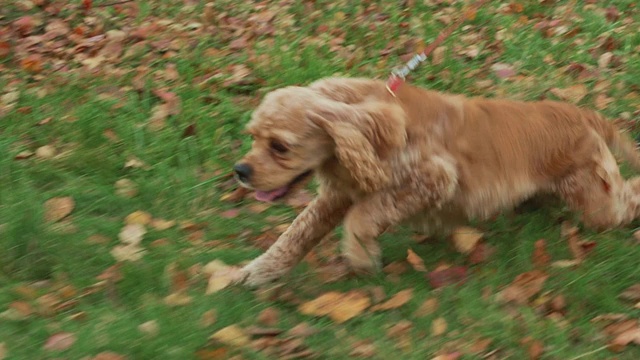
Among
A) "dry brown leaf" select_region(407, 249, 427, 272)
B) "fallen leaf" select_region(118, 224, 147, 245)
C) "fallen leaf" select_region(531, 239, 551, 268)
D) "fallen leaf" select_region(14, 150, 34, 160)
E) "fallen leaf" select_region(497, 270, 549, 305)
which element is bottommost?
"fallen leaf" select_region(531, 239, 551, 268)

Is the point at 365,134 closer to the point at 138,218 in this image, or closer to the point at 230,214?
the point at 230,214

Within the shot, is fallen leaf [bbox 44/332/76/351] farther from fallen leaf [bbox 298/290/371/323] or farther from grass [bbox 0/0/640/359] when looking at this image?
fallen leaf [bbox 298/290/371/323]

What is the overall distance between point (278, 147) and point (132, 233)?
4.23ft

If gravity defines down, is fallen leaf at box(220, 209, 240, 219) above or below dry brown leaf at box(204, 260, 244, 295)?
below

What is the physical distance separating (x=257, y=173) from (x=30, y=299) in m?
1.27

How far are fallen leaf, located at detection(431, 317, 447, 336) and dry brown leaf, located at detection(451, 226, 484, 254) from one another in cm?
68

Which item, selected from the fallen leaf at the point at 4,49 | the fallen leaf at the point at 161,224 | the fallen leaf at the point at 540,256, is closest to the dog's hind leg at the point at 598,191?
the fallen leaf at the point at 540,256

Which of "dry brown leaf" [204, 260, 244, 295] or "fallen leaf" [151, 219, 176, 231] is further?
"fallen leaf" [151, 219, 176, 231]

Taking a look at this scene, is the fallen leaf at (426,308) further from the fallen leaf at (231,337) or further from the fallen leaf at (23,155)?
the fallen leaf at (23,155)

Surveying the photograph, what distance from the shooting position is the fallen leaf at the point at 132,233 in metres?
3.99

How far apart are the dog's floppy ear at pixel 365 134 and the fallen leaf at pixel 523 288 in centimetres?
79

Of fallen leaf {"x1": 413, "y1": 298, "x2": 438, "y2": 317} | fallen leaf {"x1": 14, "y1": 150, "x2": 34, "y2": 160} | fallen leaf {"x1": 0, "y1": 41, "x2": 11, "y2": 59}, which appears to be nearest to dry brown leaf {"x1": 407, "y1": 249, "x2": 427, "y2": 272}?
fallen leaf {"x1": 413, "y1": 298, "x2": 438, "y2": 317}

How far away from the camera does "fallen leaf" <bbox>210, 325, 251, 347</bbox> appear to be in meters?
2.94

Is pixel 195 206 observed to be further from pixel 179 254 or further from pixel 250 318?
pixel 250 318
